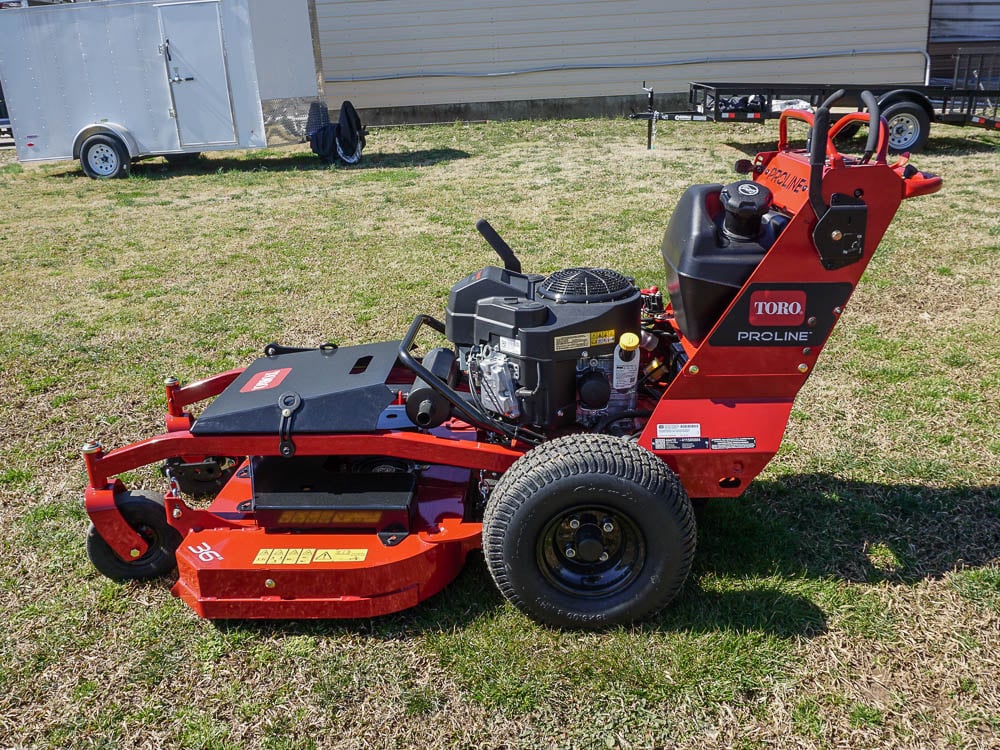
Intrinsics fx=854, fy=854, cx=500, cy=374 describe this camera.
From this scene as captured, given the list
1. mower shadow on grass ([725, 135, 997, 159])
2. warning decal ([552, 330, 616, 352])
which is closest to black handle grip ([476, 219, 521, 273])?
warning decal ([552, 330, 616, 352])

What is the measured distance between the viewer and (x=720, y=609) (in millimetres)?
3492

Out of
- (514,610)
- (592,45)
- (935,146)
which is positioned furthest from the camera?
(592,45)

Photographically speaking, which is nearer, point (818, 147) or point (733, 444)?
point (818, 147)

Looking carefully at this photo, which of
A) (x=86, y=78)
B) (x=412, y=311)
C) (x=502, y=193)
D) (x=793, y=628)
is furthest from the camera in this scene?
(x=86, y=78)

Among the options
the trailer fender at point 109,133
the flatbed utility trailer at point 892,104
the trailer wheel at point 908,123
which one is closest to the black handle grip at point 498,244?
the flatbed utility trailer at point 892,104

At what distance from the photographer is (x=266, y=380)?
3.86 meters

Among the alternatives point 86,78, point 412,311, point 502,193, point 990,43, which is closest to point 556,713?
point 412,311

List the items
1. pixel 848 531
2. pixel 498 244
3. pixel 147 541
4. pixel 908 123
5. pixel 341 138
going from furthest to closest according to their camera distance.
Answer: pixel 341 138 < pixel 908 123 < pixel 848 531 < pixel 498 244 < pixel 147 541

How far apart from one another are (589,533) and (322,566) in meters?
1.06

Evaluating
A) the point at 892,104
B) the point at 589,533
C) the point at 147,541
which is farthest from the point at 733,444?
the point at 892,104

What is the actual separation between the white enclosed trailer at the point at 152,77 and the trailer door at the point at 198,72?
2 cm

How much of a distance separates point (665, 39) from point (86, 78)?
11.7 m

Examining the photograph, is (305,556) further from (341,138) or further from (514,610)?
(341,138)

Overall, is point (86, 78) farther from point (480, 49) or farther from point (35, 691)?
→ point (35, 691)
